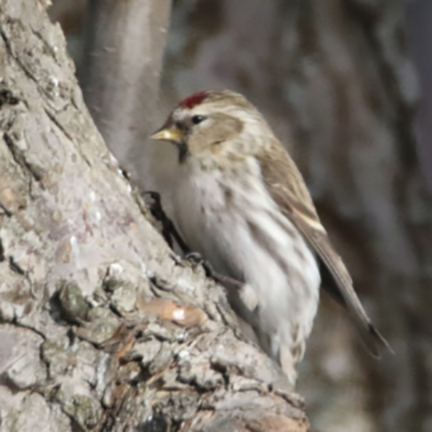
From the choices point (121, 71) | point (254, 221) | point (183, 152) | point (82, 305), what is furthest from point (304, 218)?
point (82, 305)

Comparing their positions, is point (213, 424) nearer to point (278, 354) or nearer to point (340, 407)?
point (278, 354)

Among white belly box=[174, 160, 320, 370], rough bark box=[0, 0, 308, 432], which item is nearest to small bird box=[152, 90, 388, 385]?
white belly box=[174, 160, 320, 370]

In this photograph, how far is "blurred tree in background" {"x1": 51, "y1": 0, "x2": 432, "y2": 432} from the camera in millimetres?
2842

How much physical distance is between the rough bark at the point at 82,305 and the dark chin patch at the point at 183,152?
0.46 m

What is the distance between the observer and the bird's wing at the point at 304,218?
6.33ft

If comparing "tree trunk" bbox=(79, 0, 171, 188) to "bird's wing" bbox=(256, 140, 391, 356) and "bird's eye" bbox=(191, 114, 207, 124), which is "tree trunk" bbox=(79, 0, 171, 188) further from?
"bird's wing" bbox=(256, 140, 391, 356)

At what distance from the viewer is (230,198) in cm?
182

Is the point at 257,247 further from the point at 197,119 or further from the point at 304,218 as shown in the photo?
the point at 197,119

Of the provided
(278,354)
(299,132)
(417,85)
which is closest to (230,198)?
(278,354)

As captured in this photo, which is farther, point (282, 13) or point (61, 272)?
point (282, 13)

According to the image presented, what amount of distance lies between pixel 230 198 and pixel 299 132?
108 centimetres

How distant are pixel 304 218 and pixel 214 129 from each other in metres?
0.27

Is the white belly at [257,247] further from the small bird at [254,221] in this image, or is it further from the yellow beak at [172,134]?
the yellow beak at [172,134]

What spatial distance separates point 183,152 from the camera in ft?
6.28
